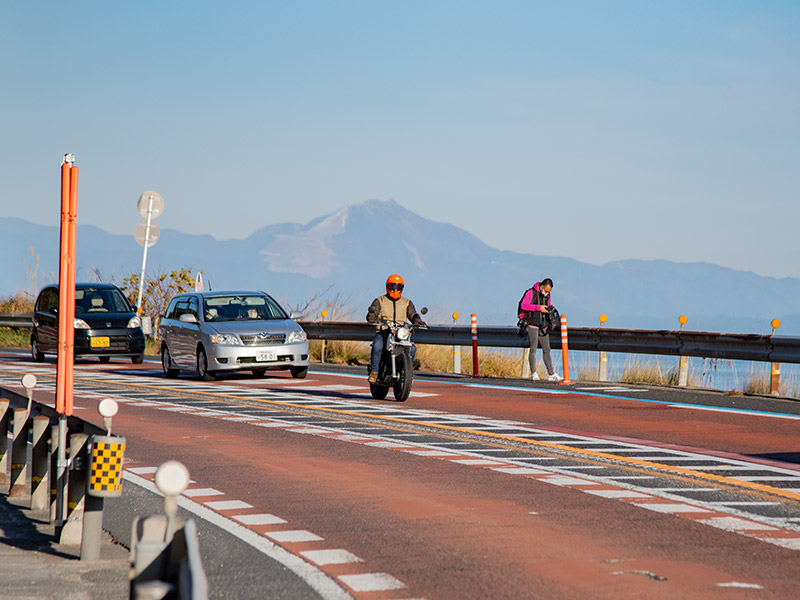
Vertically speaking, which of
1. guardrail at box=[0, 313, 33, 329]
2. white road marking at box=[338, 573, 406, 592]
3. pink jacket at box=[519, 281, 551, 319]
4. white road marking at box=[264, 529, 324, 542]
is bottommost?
white road marking at box=[338, 573, 406, 592]

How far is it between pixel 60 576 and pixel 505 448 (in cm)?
655

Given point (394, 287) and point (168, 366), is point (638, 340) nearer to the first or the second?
point (394, 287)

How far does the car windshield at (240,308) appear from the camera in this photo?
934 inches

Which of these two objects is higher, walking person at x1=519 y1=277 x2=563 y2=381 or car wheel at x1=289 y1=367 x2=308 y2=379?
walking person at x1=519 y1=277 x2=563 y2=381

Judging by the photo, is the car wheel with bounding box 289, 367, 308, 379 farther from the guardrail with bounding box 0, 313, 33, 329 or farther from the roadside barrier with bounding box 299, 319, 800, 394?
the guardrail with bounding box 0, 313, 33, 329

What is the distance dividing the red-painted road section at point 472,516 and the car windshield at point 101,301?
1278cm

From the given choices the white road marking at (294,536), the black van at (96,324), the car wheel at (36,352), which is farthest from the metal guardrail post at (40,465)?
the car wheel at (36,352)

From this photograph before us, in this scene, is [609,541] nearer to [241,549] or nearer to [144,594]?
[241,549]

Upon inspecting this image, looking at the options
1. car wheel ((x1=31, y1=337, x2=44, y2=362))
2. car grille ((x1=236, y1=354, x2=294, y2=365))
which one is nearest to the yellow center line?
car grille ((x1=236, y1=354, x2=294, y2=365))

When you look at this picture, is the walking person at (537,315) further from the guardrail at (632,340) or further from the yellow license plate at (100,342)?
the yellow license plate at (100,342)

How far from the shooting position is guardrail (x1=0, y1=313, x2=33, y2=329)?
1507 inches

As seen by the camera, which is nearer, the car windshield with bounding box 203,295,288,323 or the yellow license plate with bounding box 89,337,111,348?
the car windshield with bounding box 203,295,288,323

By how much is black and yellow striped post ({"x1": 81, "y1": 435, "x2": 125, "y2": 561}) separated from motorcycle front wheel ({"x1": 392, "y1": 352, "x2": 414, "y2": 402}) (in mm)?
10844

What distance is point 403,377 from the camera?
60.5 ft
